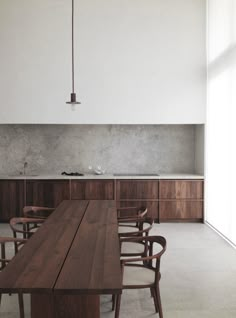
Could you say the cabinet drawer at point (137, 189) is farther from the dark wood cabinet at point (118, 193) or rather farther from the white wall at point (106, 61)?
the white wall at point (106, 61)

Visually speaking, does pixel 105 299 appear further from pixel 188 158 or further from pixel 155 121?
pixel 188 158

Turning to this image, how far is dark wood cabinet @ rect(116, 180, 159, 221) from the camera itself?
6.60 meters

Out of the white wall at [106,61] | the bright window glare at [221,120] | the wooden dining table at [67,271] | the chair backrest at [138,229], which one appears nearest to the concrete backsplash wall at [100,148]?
the white wall at [106,61]

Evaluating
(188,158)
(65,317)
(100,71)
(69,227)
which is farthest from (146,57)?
(65,317)

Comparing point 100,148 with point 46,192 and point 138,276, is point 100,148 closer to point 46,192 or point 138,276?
point 46,192

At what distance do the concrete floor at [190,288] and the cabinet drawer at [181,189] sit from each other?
122 centimetres

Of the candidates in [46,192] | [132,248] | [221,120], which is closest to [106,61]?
[221,120]

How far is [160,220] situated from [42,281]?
484cm

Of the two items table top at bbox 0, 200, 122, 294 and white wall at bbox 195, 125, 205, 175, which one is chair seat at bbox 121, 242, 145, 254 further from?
A: white wall at bbox 195, 125, 205, 175

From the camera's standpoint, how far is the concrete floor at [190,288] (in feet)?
10.3

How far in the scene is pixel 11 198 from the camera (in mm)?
6598

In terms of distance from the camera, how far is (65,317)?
227 centimetres

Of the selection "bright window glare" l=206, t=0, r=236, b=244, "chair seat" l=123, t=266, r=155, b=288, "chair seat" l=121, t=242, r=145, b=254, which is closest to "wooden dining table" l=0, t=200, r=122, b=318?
"chair seat" l=123, t=266, r=155, b=288

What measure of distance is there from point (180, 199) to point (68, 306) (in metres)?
4.57
